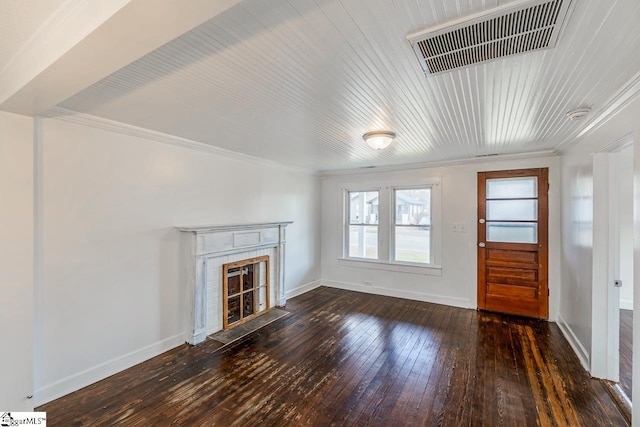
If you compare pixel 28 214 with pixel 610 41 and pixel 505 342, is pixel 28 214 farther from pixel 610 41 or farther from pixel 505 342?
pixel 505 342

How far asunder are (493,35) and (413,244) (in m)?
4.09

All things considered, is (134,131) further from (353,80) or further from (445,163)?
(445,163)

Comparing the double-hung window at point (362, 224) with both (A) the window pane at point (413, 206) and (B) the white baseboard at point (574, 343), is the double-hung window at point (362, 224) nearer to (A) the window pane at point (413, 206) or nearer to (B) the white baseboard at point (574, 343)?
(A) the window pane at point (413, 206)

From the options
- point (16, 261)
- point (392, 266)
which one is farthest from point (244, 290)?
point (392, 266)

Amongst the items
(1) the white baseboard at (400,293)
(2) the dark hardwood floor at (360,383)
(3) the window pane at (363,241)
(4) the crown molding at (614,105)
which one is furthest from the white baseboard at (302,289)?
(4) the crown molding at (614,105)

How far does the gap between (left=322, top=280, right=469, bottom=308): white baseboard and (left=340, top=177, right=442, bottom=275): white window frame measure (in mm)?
397

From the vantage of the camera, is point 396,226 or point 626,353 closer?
point 626,353

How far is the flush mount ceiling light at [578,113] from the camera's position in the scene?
2332mm

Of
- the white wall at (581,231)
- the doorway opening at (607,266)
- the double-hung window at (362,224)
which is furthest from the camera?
the double-hung window at (362,224)

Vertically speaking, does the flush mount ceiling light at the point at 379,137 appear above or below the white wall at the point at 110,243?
above

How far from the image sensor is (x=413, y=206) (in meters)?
5.09

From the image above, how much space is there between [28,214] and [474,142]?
4.45 m

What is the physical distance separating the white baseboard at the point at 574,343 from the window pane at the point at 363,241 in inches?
111

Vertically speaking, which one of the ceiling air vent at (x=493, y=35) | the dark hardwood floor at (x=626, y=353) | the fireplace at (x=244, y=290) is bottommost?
the dark hardwood floor at (x=626, y=353)
